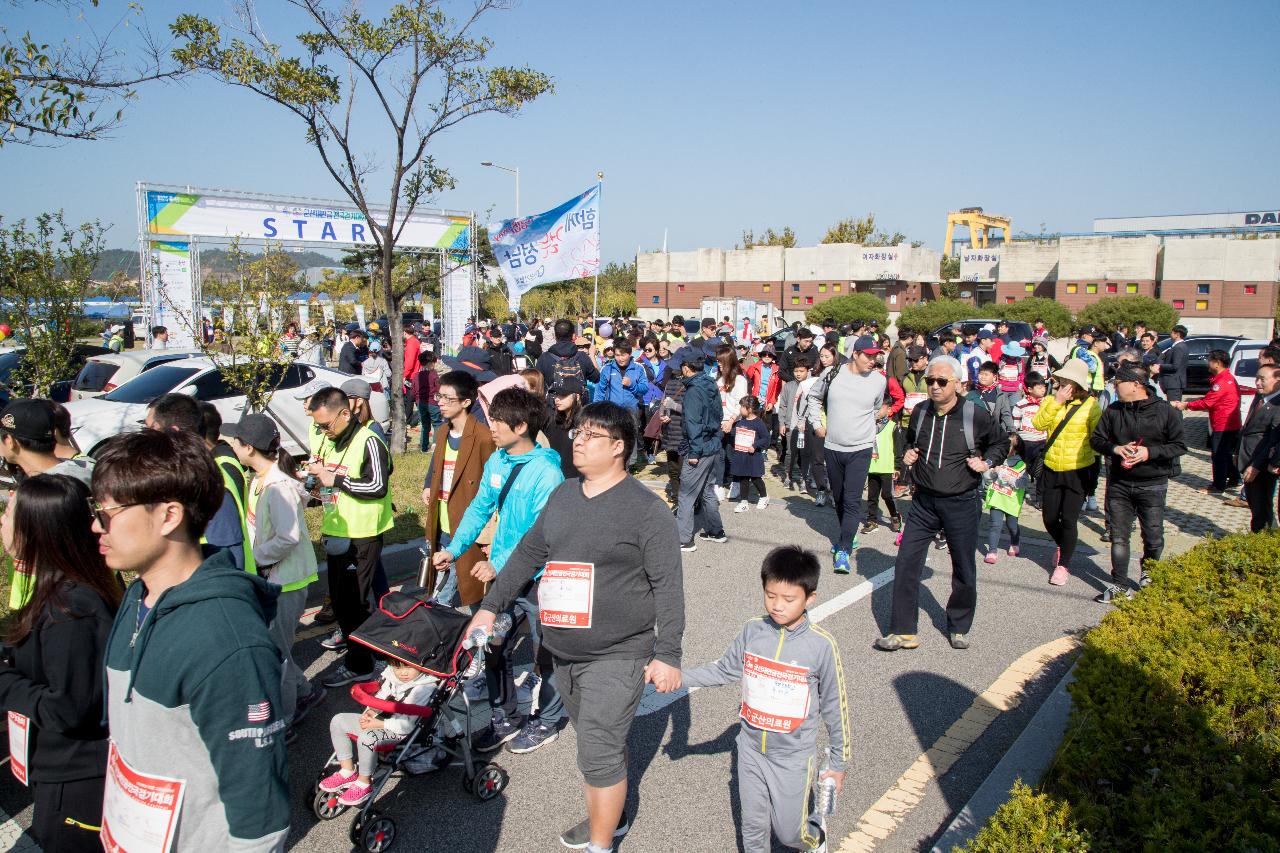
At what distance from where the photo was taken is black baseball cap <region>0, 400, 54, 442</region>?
3908mm

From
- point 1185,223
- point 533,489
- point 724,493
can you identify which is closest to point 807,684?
point 533,489

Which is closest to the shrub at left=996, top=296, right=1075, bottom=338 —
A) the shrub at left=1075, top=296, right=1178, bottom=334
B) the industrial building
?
the shrub at left=1075, top=296, right=1178, bottom=334

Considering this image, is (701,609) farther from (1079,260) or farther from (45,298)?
(1079,260)

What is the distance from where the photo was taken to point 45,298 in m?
9.02

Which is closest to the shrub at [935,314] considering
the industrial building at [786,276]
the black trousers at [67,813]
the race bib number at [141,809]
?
the industrial building at [786,276]

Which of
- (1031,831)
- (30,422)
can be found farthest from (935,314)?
(30,422)

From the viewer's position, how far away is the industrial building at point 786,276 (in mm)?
56344

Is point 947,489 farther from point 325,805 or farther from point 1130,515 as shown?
point 325,805

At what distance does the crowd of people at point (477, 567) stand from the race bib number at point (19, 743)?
0.6 inches

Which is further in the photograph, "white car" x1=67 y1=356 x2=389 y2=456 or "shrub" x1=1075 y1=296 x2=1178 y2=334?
"shrub" x1=1075 y1=296 x2=1178 y2=334

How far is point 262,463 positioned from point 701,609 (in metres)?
3.54

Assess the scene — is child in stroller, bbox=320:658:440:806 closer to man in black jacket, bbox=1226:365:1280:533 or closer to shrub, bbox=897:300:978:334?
man in black jacket, bbox=1226:365:1280:533

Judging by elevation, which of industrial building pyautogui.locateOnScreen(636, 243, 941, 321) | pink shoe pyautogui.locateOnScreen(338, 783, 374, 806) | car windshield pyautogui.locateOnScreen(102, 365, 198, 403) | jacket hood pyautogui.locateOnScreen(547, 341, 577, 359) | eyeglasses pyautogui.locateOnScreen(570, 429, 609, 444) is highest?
industrial building pyautogui.locateOnScreen(636, 243, 941, 321)

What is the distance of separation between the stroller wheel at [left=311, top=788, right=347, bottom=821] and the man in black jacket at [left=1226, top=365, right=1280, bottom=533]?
7377 millimetres
